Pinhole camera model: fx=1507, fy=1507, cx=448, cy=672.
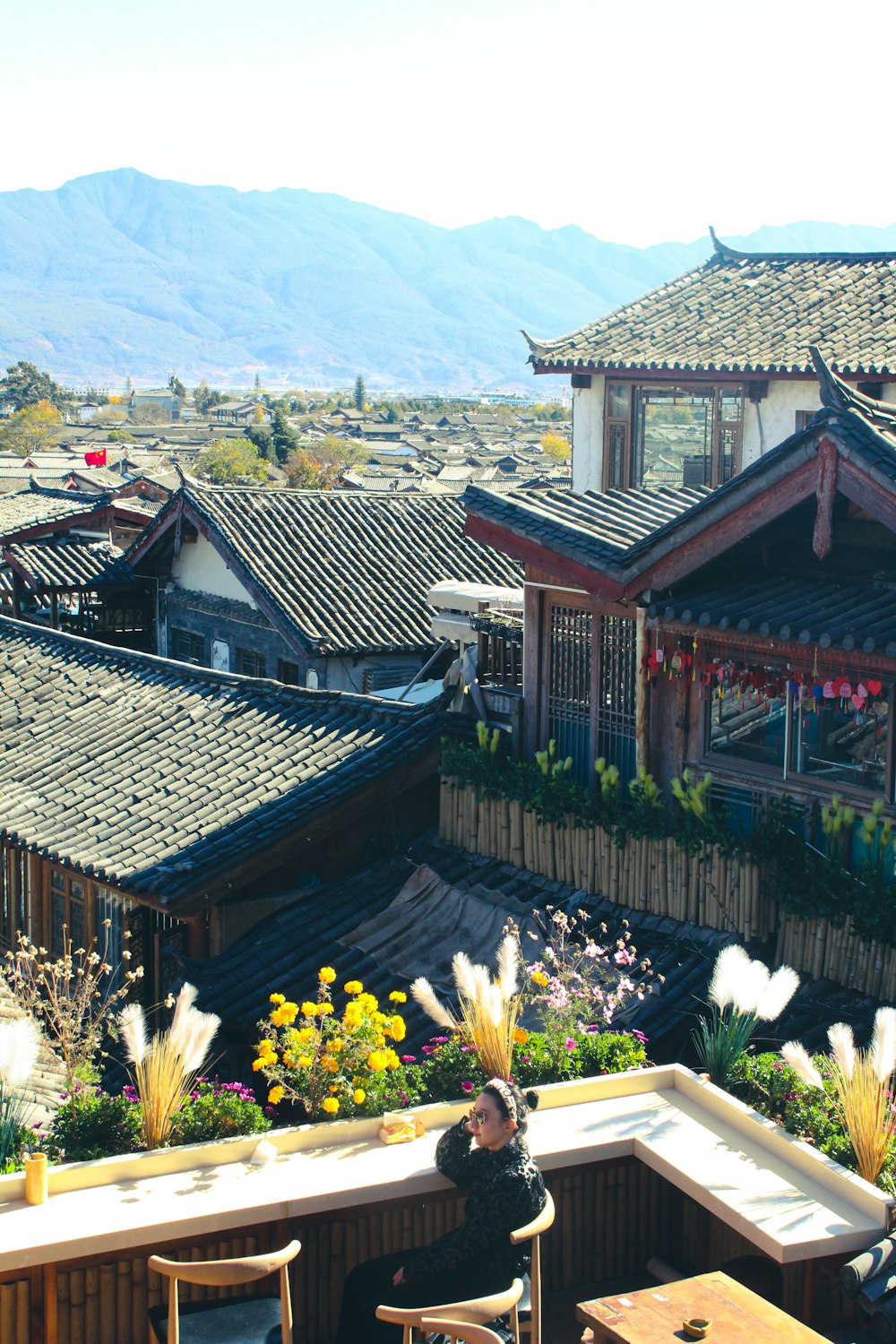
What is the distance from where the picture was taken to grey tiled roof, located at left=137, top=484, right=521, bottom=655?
71.3 feet

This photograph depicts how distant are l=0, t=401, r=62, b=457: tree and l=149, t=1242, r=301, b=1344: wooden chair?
332 ft

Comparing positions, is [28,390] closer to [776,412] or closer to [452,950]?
[776,412]

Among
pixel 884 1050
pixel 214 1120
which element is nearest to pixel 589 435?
pixel 884 1050

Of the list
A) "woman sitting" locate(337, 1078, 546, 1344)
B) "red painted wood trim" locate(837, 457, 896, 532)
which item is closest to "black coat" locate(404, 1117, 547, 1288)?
"woman sitting" locate(337, 1078, 546, 1344)

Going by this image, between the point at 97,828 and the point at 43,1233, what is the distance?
756cm

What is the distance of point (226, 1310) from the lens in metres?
6.00

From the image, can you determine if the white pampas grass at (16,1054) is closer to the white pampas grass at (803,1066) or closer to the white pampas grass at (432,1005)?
the white pampas grass at (432,1005)

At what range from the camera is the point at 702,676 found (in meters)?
10.7

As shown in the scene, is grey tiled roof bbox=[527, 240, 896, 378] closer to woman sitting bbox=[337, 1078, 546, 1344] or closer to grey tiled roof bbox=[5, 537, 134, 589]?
grey tiled roof bbox=[5, 537, 134, 589]

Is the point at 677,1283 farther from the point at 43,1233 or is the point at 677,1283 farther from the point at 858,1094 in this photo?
the point at 43,1233

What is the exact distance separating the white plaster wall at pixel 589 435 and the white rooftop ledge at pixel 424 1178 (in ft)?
46.8

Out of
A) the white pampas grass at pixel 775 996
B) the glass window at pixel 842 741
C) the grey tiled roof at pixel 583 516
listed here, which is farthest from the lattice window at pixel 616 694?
the white pampas grass at pixel 775 996

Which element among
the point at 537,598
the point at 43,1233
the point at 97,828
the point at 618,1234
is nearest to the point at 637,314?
the point at 537,598

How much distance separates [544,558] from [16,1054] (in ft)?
21.2
